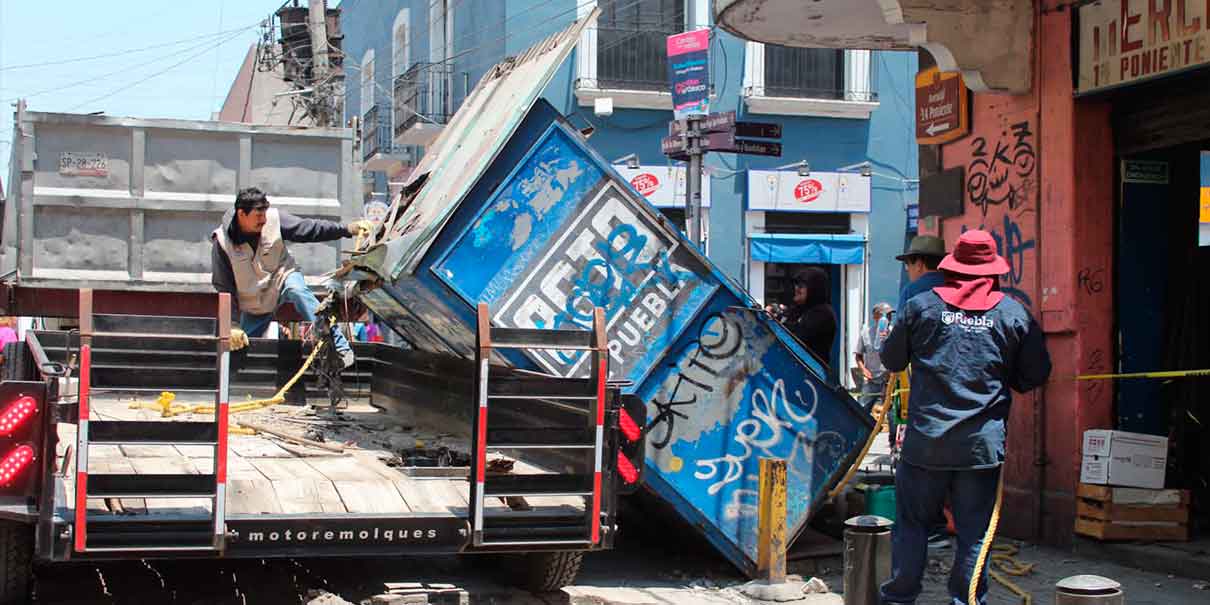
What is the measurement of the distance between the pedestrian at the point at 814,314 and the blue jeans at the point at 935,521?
7.70 ft

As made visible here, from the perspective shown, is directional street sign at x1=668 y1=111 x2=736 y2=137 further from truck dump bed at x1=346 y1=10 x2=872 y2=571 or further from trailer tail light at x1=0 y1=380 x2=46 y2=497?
trailer tail light at x1=0 y1=380 x2=46 y2=497

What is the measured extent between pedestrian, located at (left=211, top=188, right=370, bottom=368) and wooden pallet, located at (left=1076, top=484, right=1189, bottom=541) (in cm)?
446

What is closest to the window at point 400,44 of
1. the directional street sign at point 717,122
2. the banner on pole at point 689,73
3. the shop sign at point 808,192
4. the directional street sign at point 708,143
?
the shop sign at point 808,192

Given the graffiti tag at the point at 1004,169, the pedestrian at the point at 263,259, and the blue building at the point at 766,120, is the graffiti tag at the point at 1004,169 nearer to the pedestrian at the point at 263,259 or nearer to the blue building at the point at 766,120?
the pedestrian at the point at 263,259

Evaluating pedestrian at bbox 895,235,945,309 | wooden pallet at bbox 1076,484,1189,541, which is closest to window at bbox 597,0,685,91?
wooden pallet at bbox 1076,484,1189,541

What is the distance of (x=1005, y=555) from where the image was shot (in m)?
7.21

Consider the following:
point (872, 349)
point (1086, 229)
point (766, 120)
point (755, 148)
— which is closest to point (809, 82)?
point (766, 120)

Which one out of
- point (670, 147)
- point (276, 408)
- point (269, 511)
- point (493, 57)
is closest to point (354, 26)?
point (493, 57)

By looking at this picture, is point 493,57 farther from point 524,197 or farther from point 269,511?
point 269,511

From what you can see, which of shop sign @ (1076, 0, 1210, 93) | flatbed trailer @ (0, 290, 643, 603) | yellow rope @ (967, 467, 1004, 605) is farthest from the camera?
shop sign @ (1076, 0, 1210, 93)

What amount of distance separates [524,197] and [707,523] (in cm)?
186

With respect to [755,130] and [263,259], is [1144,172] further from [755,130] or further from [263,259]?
[755,130]

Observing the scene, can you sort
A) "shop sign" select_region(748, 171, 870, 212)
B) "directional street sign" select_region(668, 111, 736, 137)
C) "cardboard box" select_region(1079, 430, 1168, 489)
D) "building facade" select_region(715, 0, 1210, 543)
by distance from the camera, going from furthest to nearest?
"shop sign" select_region(748, 171, 870, 212) → "directional street sign" select_region(668, 111, 736, 137) → "building facade" select_region(715, 0, 1210, 543) → "cardboard box" select_region(1079, 430, 1168, 489)

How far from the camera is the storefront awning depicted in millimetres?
22594
